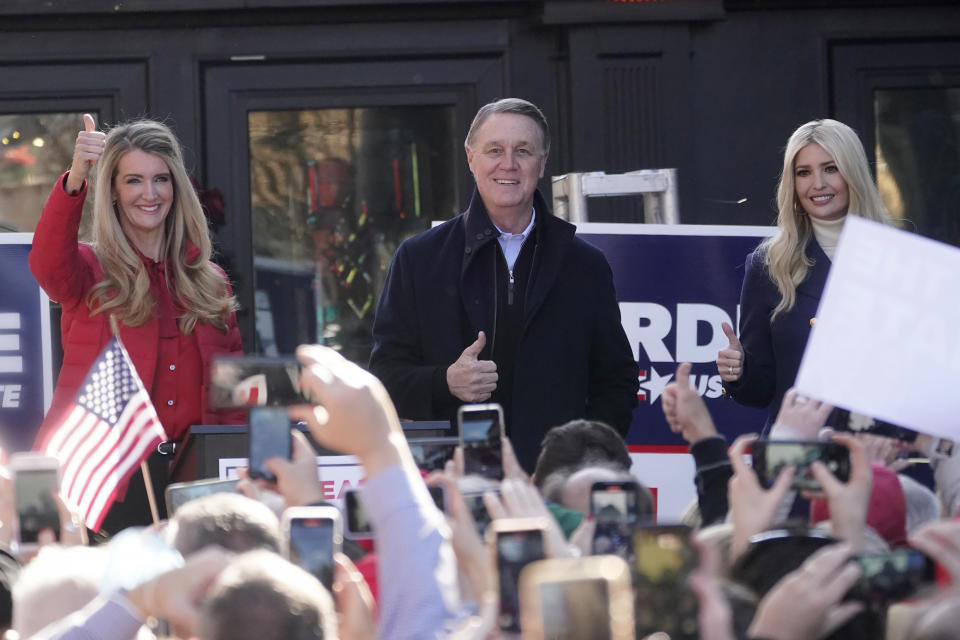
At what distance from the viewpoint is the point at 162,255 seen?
510cm

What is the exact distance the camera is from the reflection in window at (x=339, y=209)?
22.7ft

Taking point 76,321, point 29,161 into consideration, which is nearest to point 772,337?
point 76,321

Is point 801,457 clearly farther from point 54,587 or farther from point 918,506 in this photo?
point 54,587

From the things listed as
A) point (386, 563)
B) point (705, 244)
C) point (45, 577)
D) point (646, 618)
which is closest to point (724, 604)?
point (646, 618)

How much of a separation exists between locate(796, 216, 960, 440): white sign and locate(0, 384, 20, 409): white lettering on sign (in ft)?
12.1

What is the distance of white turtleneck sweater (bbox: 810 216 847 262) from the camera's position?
486 cm

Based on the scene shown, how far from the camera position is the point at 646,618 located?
88.6 inches

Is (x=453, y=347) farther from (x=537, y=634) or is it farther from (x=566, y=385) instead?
(x=537, y=634)

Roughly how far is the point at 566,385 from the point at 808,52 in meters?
2.66

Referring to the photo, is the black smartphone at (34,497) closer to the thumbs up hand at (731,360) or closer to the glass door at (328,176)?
the thumbs up hand at (731,360)

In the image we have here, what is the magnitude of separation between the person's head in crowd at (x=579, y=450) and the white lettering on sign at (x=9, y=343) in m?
2.91

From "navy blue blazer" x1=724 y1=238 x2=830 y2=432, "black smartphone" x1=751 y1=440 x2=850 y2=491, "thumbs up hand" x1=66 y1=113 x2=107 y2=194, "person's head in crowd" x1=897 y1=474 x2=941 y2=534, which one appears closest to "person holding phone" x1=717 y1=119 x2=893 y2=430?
"navy blue blazer" x1=724 y1=238 x2=830 y2=432

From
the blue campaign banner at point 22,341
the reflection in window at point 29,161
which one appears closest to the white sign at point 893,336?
the blue campaign banner at point 22,341

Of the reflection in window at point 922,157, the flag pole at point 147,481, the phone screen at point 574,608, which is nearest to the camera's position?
the phone screen at point 574,608
